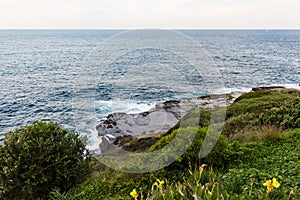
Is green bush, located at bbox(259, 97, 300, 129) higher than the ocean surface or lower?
higher

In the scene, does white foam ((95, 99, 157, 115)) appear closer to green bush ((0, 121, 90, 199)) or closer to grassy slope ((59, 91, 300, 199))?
green bush ((0, 121, 90, 199))

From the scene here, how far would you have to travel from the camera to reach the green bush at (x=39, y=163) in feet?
18.0

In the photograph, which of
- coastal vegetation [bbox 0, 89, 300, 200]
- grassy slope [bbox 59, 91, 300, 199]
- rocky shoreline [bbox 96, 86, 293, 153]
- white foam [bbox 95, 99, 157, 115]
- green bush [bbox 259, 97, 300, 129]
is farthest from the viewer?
white foam [bbox 95, 99, 157, 115]

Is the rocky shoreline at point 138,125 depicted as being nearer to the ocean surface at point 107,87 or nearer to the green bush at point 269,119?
the ocean surface at point 107,87

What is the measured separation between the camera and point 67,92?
90.6 ft

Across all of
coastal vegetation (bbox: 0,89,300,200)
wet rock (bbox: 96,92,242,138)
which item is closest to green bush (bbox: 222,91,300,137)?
coastal vegetation (bbox: 0,89,300,200)

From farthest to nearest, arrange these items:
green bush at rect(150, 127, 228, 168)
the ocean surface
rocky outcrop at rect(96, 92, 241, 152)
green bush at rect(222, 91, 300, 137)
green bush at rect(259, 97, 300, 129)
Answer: rocky outcrop at rect(96, 92, 241, 152) < the ocean surface < green bush at rect(222, 91, 300, 137) < green bush at rect(259, 97, 300, 129) < green bush at rect(150, 127, 228, 168)

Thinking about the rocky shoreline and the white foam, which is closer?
the rocky shoreline

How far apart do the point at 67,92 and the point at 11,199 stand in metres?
22.9

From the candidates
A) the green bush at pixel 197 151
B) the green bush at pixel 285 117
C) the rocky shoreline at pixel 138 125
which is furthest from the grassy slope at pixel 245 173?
the rocky shoreline at pixel 138 125

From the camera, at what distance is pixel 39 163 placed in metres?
5.71

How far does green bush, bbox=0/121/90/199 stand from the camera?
550 cm

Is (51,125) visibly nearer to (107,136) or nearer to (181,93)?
(107,136)

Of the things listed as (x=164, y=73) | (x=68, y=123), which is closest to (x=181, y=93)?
(x=164, y=73)
